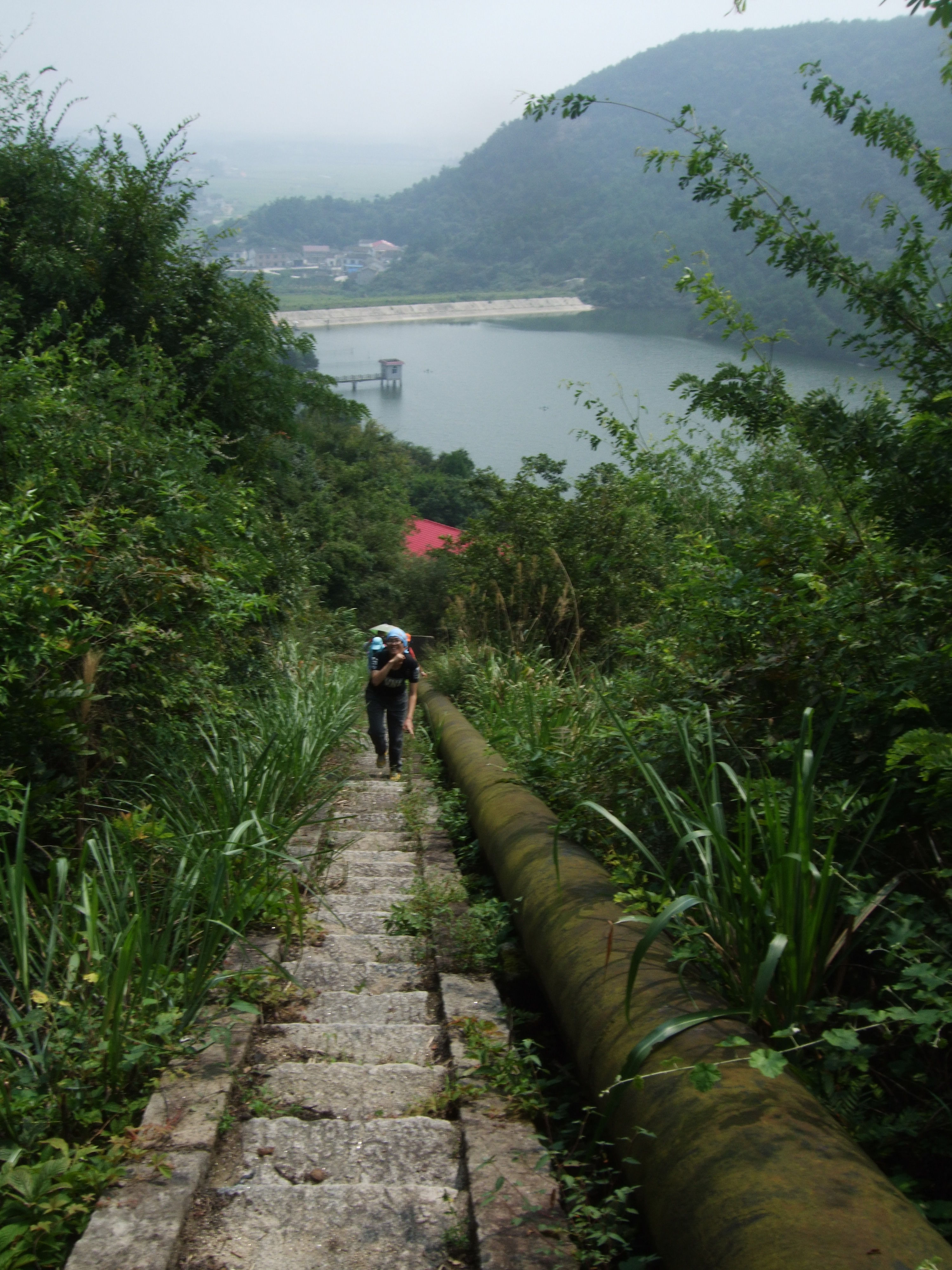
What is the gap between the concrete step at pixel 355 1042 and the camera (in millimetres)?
2721

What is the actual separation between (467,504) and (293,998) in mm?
45297

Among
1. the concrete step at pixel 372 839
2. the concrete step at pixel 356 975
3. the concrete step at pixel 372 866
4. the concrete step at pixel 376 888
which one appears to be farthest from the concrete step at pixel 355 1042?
the concrete step at pixel 372 839

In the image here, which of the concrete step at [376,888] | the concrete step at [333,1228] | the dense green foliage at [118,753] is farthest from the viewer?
the concrete step at [376,888]

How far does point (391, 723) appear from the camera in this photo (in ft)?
22.9

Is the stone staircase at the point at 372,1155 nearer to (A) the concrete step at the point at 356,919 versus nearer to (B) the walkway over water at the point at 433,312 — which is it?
(A) the concrete step at the point at 356,919

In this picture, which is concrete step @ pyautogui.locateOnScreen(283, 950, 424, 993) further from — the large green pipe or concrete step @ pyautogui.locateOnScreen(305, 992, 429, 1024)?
the large green pipe

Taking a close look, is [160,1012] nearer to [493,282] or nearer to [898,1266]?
[898,1266]

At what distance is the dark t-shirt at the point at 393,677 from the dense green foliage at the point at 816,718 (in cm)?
131

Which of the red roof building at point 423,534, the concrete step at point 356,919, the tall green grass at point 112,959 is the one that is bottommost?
the red roof building at point 423,534

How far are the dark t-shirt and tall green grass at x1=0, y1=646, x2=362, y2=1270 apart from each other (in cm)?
259

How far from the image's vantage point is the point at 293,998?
309 centimetres

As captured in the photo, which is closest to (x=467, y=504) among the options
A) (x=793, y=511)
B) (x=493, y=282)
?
(x=493, y=282)

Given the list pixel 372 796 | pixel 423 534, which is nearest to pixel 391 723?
pixel 372 796

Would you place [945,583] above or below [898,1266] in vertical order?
above
